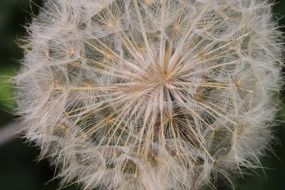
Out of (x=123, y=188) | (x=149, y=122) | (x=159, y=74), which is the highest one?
(x=159, y=74)

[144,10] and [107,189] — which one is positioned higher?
[144,10]

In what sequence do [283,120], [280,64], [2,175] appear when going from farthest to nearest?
[2,175] → [283,120] → [280,64]

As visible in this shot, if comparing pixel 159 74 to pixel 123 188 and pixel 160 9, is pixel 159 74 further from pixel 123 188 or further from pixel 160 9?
pixel 123 188

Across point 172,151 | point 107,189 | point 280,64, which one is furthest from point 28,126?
point 280,64

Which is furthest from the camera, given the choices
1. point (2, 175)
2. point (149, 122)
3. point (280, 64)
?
point (2, 175)

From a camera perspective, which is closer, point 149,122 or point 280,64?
point 149,122

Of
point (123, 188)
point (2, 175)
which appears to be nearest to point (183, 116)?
point (123, 188)
